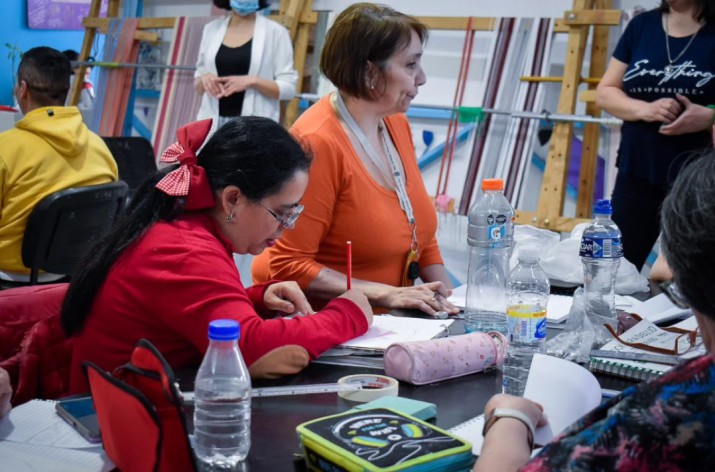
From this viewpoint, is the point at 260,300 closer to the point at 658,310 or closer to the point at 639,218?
the point at 658,310

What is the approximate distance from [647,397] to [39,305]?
1.28 meters

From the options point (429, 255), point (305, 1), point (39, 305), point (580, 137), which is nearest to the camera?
point (39, 305)

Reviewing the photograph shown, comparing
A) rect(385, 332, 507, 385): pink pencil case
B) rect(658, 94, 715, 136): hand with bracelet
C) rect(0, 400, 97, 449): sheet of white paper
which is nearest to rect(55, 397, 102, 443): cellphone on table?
rect(0, 400, 97, 449): sheet of white paper

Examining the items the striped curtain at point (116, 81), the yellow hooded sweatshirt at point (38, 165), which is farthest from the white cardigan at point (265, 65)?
the yellow hooded sweatshirt at point (38, 165)

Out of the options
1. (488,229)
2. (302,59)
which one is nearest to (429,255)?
(488,229)

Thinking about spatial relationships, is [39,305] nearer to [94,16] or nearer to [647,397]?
[647,397]

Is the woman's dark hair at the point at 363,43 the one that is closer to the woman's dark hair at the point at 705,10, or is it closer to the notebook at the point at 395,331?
the notebook at the point at 395,331

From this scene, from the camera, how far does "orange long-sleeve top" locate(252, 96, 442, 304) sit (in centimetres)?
226

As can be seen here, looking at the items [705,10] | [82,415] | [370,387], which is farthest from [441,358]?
[705,10]

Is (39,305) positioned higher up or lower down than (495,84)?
lower down

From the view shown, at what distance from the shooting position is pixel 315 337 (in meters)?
1.62

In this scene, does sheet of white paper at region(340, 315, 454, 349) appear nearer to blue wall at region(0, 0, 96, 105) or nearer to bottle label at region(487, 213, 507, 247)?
bottle label at region(487, 213, 507, 247)

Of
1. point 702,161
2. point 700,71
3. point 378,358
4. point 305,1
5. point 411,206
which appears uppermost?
point 305,1

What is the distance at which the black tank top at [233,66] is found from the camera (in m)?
4.50
